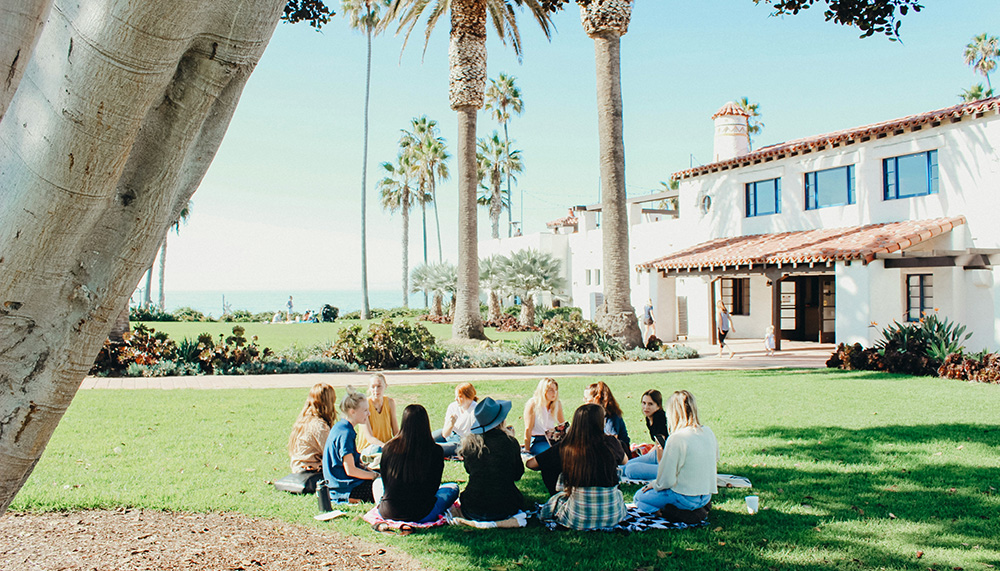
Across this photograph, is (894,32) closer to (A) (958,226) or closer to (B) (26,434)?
(B) (26,434)

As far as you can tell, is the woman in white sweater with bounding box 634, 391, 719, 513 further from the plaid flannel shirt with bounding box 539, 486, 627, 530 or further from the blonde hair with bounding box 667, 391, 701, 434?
the plaid flannel shirt with bounding box 539, 486, 627, 530

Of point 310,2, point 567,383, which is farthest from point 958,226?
point 310,2

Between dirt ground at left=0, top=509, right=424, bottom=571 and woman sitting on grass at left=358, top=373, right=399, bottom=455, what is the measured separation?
5.90ft

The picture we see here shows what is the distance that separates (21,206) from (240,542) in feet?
11.5

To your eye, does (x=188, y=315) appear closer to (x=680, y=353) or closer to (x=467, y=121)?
(x=467, y=121)

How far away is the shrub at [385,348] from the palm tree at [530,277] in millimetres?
16514

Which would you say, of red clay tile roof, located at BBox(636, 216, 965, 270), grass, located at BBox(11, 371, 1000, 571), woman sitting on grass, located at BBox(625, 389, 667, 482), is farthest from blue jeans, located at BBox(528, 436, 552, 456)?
red clay tile roof, located at BBox(636, 216, 965, 270)

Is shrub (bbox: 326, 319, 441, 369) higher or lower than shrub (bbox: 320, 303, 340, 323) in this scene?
lower

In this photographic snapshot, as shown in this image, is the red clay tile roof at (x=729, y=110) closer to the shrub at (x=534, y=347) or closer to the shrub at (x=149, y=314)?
the shrub at (x=534, y=347)

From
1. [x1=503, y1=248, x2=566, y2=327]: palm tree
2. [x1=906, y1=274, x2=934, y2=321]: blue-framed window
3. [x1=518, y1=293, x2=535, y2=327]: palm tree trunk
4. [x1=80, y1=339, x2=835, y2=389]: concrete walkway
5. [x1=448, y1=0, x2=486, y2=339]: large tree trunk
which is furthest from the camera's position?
[x1=503, y1=248, x2=566, y2=327]: palm tree

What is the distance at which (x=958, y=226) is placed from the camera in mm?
18391

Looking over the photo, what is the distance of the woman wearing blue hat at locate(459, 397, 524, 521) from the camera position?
540 cm

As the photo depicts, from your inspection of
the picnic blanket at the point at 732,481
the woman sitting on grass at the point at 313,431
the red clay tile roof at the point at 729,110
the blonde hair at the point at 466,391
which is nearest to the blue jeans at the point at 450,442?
the blonde hair at the point at 466,391

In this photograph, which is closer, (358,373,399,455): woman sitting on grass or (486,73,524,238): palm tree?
(358,373,399,455): woman sitting on grass
